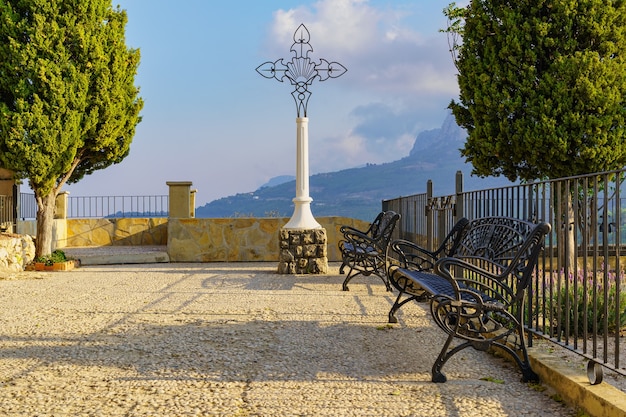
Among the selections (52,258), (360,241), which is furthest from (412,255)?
(52,258)

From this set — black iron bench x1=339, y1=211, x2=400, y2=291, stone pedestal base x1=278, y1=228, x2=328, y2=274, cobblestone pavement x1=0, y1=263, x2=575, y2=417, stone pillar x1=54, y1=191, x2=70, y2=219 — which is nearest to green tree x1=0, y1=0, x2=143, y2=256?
stone pillar x1=54, y1=191, x2=70, y2=219

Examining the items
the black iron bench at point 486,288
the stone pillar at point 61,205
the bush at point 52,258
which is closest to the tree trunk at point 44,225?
the bush at point 52,258

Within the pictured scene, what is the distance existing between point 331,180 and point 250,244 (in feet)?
487

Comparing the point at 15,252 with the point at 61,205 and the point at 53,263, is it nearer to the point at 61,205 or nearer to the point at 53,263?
the point at 53,263

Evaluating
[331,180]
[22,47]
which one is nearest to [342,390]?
[22,47]

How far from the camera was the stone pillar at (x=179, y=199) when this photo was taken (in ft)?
47.9

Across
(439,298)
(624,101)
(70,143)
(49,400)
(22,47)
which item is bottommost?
(49,400)

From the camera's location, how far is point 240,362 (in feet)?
14.4

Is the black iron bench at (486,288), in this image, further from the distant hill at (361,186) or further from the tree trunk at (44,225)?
the distant hill at (361,186)

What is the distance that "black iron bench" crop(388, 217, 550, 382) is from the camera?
381cm

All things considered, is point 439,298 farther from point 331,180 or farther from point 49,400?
point 331,180

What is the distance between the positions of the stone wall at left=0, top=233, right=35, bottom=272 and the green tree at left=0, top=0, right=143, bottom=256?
10.9 inches

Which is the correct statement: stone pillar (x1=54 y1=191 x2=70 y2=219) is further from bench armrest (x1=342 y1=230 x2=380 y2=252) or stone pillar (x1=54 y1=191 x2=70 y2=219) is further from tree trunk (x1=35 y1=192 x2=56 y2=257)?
bench armrest (x1=342 y1=230 x2=380 y2=252)

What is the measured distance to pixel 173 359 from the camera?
4.48 m
